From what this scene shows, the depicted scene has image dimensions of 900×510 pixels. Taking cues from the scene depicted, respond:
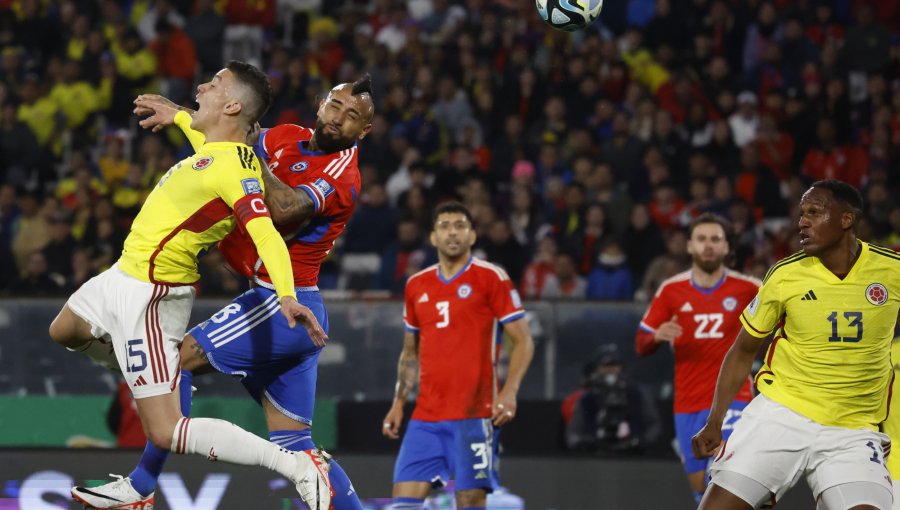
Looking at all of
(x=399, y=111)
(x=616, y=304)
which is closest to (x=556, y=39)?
(x=399, y=111)

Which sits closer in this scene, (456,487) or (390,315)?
(456,487)

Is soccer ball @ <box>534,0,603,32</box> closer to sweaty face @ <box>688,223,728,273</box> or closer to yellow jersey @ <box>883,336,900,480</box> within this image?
sweaty face @ <box>688,223,728,273</box>

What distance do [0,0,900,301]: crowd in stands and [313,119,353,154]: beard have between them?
4946mm

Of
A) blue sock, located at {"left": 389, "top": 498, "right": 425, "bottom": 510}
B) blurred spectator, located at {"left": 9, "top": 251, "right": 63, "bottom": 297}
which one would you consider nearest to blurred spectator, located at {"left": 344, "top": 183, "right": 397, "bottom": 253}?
blurred spectator, located at {"left": 9, "top": 251, "right": 63, "bottom": 297}

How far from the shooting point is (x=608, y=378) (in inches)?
394

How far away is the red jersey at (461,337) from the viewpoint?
7648 mm

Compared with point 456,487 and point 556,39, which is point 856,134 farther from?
point 456,487

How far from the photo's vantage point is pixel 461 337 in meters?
7.76

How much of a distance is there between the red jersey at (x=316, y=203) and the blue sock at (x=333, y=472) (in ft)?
2.45

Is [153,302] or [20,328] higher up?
[153,302]

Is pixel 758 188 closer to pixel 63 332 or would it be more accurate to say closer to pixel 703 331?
pixel 703 331

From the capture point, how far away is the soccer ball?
829 cm

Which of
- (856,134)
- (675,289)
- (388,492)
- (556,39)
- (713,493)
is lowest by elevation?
(388,492)

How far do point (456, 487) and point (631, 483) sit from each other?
1673 millimetres
